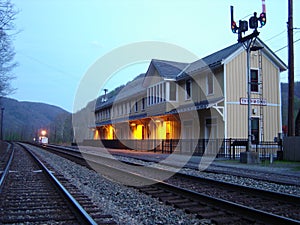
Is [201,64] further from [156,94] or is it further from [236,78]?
[156,94]

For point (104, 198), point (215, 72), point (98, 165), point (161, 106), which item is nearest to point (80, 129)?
point (161, 106)

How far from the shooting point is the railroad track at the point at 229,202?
573 cm

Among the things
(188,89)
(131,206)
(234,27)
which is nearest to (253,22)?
(234,27)

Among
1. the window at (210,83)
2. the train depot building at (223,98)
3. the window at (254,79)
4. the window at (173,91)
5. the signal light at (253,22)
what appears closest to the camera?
the signal light at (253,22)

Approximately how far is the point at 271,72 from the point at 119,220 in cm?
2103

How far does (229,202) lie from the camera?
655 cm

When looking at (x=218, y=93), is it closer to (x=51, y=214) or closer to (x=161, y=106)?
(x=161, y=106)

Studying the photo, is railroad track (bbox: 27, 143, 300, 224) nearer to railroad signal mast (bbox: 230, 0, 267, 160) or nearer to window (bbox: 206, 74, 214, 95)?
railroad signal mast (bbox: 230, 0, 267, 160)

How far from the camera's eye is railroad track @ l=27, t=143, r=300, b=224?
18.8 ft

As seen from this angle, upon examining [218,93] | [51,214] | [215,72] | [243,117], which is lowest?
[51,214]

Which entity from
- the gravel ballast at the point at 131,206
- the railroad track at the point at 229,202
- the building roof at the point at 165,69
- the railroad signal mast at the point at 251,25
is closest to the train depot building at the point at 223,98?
the building roof at the point at 165,69

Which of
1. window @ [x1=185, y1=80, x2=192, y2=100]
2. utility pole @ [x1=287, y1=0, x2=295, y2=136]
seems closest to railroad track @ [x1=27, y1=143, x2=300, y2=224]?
utility pole @ [x1=287, y1=0, x2=295, y2=136]

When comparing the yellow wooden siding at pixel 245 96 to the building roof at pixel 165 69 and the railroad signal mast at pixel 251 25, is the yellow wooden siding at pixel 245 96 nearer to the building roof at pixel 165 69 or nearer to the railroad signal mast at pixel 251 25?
the railroad signal mast at pixel 251 25

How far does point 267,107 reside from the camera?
23672 mm
